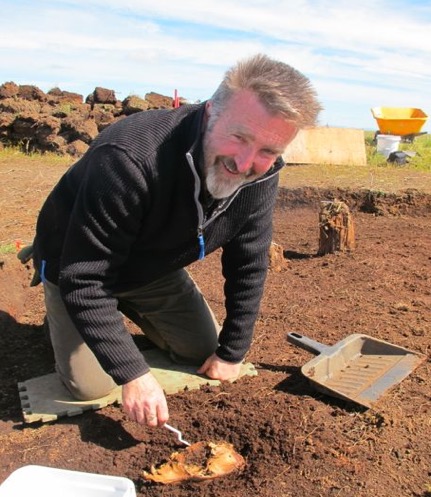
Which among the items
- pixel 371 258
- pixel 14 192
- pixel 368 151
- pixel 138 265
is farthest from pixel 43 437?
pixel 368 151

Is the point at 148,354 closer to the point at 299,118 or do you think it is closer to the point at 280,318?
the point at 280,318

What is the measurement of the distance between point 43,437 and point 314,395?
121cm

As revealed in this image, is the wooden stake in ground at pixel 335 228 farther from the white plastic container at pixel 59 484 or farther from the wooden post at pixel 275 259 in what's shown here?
the white plastic container at pixel 59 484

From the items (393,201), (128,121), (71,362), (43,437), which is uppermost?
(128,121)

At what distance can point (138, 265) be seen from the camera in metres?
2.61

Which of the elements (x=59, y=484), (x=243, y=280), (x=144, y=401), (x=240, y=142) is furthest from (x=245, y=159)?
(x=59, y=484)

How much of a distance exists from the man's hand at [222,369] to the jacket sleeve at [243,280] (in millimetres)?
31

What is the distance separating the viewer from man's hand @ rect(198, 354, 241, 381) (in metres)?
2.89

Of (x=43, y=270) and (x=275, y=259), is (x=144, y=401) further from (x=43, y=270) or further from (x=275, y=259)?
(x=275, y=259)

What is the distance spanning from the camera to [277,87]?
1973mm

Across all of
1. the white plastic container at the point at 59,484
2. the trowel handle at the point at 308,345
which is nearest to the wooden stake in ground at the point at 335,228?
the trowel handle at the point at 308,345

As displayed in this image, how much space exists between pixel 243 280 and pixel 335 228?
219cm

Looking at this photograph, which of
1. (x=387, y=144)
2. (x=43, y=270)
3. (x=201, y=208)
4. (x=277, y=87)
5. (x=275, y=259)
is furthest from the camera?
(x=387, y=144)

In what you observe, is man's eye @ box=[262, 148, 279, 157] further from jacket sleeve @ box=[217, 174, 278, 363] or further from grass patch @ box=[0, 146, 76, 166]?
grass patch @ box=[0, 146, 76, 166]
